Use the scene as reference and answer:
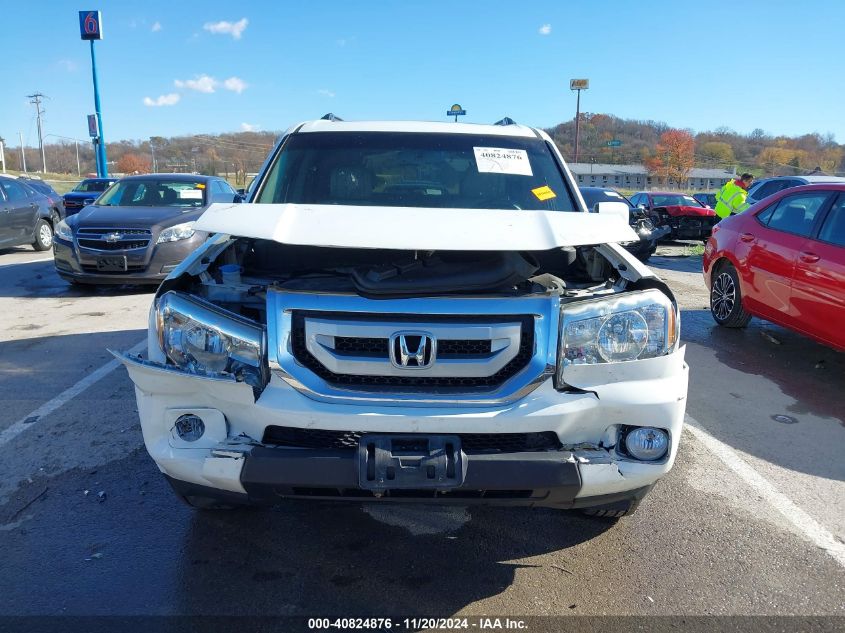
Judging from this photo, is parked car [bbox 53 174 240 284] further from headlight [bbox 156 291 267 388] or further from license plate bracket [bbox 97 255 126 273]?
headlight [bbox 156 291 267 388]

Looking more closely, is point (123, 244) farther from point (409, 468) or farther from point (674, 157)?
point (674, 157)

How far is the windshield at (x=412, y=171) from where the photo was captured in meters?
3.64

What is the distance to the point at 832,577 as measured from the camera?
2652 mm

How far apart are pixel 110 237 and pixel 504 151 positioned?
6456mm

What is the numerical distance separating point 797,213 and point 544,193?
3780 millimetres

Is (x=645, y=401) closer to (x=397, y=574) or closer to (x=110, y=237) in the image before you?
(x=397, y=574)

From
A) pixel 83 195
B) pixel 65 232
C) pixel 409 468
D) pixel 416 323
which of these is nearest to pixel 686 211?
pixel 65 232

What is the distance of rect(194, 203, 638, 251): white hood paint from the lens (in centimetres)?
235

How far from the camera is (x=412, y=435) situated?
88.6 inches

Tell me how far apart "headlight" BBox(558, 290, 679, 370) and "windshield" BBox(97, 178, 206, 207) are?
8.39m

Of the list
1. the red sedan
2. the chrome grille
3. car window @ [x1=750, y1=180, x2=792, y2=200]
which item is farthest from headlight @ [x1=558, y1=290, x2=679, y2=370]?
car window @ [x1=750, y1=180, x2=792, y2=200]

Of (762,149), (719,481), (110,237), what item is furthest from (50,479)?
(762,149)

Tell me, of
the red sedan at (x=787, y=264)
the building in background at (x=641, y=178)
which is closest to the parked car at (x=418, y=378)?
the red sedan at (x=787, y=264)

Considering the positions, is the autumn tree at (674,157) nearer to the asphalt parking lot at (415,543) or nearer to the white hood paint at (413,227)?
the asphalt parking lot at (415,543)
